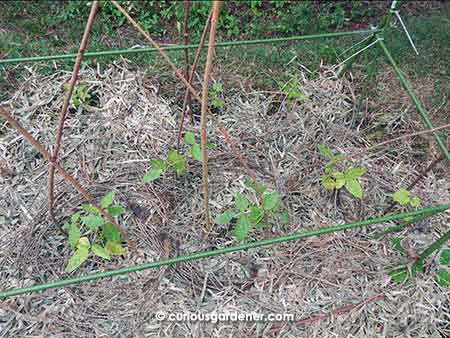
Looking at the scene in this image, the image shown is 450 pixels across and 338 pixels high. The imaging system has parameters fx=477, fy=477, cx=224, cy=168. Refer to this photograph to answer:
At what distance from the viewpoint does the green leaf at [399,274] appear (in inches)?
70.9

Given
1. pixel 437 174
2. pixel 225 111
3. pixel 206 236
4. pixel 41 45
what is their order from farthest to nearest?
pixel 41 45, pixel 225 111, pixel 437 174, pixel 206 236

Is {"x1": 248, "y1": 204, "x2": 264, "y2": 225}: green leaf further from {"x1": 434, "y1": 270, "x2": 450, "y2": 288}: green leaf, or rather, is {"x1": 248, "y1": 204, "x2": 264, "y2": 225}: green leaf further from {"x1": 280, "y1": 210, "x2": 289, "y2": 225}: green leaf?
{"x1": 434, "y1": 270, "x2": 450, "y2": 288}: green leaf

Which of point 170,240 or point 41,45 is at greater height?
point 41,45

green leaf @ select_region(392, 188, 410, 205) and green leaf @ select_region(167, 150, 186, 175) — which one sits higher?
green leaf @ select_region(167, 150, 186, 175)

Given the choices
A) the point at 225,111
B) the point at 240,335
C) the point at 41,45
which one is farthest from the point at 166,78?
the point at 240,335

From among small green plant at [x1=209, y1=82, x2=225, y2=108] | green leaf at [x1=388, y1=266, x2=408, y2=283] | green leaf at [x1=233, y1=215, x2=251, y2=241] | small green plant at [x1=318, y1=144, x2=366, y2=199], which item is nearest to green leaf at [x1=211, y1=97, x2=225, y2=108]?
small green plant at [x1=209, y1=82, x2=225, y2=108]

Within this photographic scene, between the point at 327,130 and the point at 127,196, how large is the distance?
97 centimetres

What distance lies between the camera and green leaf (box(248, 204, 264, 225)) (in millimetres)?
1773

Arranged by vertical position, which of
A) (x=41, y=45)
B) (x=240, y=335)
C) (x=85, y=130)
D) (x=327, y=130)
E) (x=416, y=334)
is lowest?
(x=416, y=334)

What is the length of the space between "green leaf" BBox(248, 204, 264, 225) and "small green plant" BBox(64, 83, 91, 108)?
1011 millimetres

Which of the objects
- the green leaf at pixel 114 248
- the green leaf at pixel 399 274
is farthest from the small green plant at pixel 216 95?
the green leaf at pixel 399 274

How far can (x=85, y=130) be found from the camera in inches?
85.5

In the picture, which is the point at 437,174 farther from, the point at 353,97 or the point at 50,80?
the point at 50,80

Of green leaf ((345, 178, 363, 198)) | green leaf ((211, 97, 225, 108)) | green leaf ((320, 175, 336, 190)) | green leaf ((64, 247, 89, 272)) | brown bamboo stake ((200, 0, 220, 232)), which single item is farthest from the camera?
green leaf ((211, 97, 225, 108))
